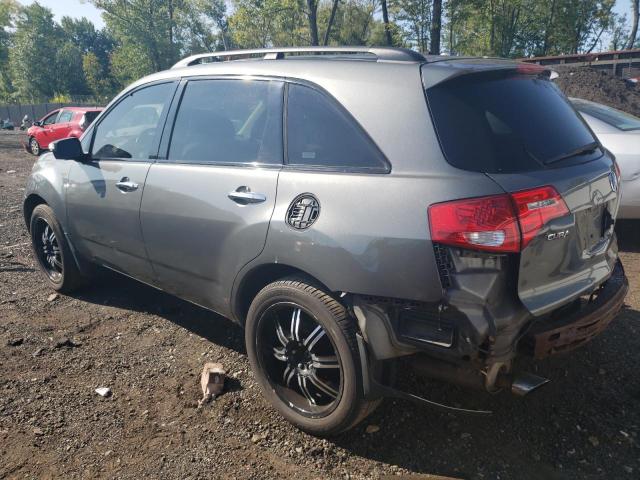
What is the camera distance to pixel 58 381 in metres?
3.31

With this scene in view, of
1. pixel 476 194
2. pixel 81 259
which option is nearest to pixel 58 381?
pixel 81 259

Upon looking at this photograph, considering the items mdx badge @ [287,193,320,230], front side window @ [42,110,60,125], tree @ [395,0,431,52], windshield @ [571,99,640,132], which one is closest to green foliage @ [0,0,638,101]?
tree @ [395,0,431,52]

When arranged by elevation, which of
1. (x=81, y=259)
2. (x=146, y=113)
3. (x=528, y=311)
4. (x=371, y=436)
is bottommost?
(x=371, y=436)

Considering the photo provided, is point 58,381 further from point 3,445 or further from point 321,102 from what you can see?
point 321,102

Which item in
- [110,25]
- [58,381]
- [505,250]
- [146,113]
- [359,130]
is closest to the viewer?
[505,250]

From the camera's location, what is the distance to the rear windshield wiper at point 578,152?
2.43m

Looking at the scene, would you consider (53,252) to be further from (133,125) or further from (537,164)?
(537,164)

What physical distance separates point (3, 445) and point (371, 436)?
192 cm

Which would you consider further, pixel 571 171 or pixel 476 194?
pixel 571 171

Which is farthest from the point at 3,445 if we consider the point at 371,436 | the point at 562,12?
the point at 562,12

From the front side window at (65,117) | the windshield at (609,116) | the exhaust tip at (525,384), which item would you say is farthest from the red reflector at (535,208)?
the front side window at (65,117)

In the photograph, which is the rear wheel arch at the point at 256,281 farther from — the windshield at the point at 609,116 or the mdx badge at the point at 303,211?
the windshield at the point at 609,116

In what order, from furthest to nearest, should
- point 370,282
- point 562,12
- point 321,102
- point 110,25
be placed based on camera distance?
point 110,25
point 562,12
point 321,102
point 370,282

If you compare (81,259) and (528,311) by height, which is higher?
(528,311)
